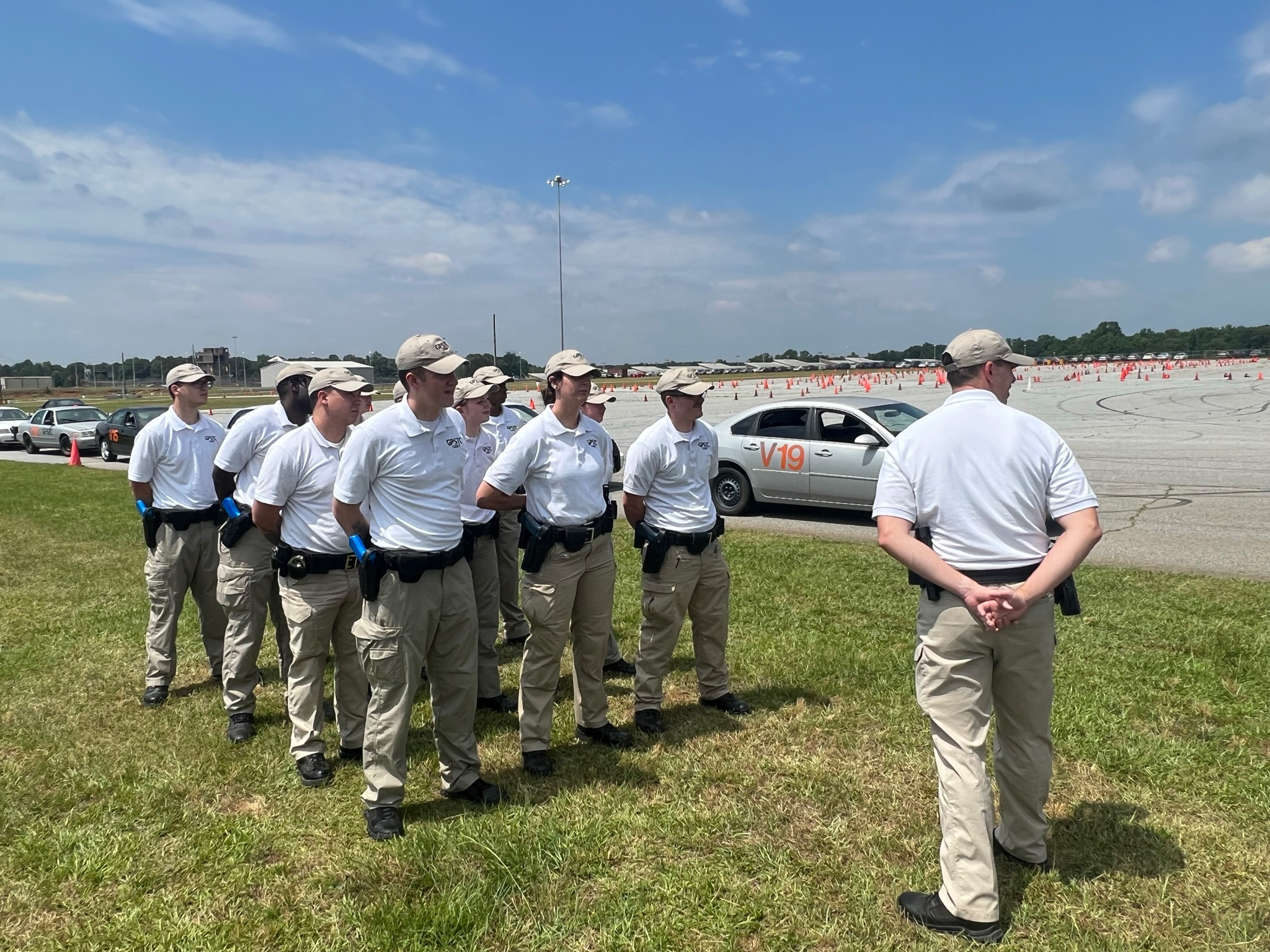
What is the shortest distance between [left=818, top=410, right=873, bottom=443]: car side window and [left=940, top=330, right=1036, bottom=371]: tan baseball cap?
7.97m

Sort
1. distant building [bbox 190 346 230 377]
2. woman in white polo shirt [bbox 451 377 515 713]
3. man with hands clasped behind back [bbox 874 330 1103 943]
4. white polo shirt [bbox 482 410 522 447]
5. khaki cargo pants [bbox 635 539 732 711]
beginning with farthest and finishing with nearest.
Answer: distant building [bbox 190 346 230 377], white polo shirt [bbox 482 410 522 447], woman in white polo shirt [bbox 451 377 515 713], khaki cargo pants [bbox 635 539 732 711], man with hands clasped behind back [bbox 874 330 1103 943]

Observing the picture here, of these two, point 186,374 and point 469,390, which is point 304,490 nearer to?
point 469,390

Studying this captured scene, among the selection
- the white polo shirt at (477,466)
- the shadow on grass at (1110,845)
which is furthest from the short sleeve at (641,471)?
the shadow on grass at (1110,845)

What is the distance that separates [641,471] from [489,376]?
1800 millimetres

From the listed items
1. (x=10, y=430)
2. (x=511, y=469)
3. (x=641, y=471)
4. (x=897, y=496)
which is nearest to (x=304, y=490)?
(x=511, y=469)

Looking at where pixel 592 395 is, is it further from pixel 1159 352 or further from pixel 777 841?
pixel 1159 352

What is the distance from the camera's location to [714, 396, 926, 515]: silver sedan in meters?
10.8

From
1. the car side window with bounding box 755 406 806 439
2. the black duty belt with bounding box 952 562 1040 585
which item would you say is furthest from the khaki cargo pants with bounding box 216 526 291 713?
the car side window with bounding box 755 406 806 439

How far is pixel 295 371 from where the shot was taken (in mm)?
4918

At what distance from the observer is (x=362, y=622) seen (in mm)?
3797

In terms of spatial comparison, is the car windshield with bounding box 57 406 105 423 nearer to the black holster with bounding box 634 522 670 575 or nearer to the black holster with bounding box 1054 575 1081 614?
the black holster with bounding box 634 522 670 575

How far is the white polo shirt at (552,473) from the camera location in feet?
14.2

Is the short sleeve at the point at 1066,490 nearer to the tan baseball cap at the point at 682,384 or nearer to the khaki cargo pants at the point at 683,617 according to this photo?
the tan baseball cap at the point at 682,384

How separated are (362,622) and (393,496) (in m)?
0.56
